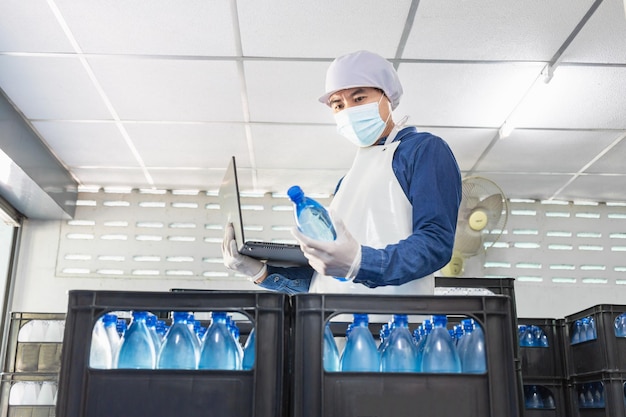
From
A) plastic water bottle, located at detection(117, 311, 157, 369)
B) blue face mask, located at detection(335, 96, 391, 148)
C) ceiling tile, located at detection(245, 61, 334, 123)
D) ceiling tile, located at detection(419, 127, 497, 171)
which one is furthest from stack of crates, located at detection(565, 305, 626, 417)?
plastic water bottle, located at detection(117, 311, 157, 369)

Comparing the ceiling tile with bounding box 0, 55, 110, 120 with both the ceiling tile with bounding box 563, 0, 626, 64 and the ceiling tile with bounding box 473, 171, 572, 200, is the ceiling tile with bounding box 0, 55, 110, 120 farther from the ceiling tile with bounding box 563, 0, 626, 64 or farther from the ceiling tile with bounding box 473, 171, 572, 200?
the ceiling tile with bounding box 473, 171, 572, 200

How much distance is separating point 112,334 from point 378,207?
710 millimetres

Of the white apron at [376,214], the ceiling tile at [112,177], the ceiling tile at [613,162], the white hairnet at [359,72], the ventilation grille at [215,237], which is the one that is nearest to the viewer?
the white apron at [376,214]

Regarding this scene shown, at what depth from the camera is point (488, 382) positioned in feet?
4.08

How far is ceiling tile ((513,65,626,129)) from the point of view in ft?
13.4

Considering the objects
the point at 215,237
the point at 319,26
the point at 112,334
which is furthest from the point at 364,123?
the point at 215,237

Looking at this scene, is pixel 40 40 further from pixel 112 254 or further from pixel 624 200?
pixel 624 200

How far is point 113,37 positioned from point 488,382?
308 centimetres

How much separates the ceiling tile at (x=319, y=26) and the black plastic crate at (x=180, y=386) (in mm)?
2447

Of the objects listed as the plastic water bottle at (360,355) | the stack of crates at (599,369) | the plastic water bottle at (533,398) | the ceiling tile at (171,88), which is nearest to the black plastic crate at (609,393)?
the stack of crates at (599,369)

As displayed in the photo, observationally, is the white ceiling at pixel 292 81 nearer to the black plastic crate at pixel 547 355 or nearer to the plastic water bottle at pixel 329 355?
the black plastic crate at pixel 547 355

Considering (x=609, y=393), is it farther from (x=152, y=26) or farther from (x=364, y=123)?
(x=152, y=26)

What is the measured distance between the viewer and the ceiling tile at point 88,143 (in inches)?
190

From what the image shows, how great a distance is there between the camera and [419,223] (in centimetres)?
156
